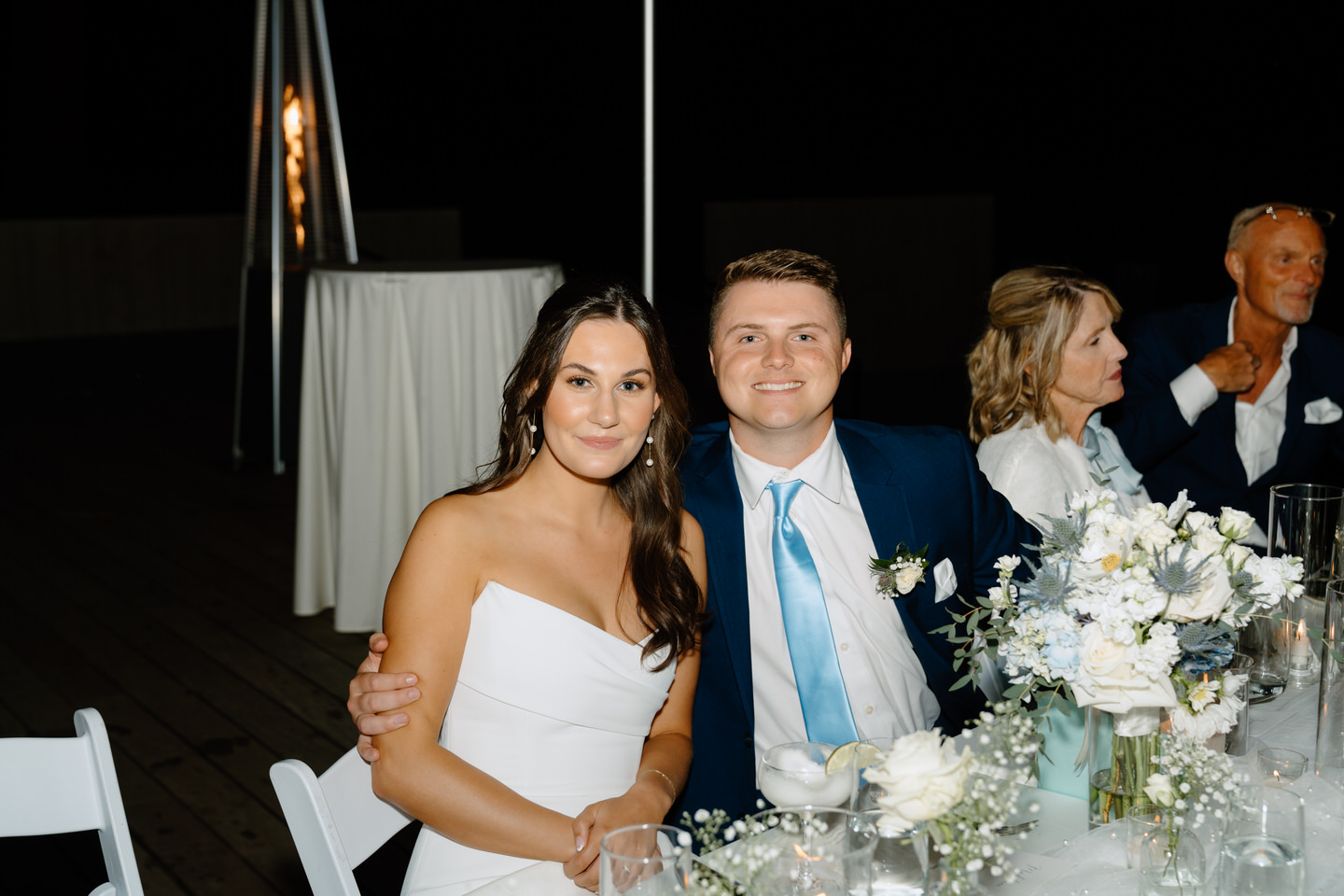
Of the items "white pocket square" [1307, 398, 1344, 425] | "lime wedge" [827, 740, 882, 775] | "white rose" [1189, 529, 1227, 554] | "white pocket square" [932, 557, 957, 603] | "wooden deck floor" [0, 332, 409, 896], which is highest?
"white rose" [1189, 529, 1227, 554]

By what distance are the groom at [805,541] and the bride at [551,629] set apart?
0.16 m

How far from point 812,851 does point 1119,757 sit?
1.58 feet

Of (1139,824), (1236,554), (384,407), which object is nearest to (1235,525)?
(1236,554)

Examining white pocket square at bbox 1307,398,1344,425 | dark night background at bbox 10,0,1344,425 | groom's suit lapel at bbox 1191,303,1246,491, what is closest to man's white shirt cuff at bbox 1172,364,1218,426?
groom's suit lapel at bbox 1191,303,1246,491

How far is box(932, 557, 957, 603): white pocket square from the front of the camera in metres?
2.37

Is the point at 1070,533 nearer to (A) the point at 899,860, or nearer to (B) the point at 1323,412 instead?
(A) the point at 899,860

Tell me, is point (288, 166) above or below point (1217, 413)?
A: above

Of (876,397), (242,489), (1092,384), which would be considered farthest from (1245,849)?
(876,397)

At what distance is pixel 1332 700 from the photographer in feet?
5.42

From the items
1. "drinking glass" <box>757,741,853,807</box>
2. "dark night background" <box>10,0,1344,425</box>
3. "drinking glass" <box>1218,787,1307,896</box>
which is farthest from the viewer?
"dark night background" <box>10,0,1344,425</box>

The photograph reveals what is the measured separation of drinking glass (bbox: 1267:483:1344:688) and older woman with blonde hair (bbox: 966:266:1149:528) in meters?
0.70

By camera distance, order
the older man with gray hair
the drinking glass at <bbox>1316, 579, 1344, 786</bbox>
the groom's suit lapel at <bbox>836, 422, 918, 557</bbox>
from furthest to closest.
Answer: the older man with gray hair, the groom's suit lapel at <bbox>836, 422, 918, 557</bbox>, the drinking glass at <bbox>1316, 579, 1344, 786</bbox>

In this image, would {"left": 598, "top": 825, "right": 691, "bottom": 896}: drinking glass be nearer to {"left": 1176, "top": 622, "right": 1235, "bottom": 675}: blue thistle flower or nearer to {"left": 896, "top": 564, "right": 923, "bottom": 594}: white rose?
{"left": 1176, "top": 622, "right": 1235, "bottom": 675}: blue thistle flower

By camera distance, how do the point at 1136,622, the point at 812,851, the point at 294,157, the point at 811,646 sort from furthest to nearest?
the point at 294,157 → the point at 811,646 → the point at 1136,622 → the point at 812,851
